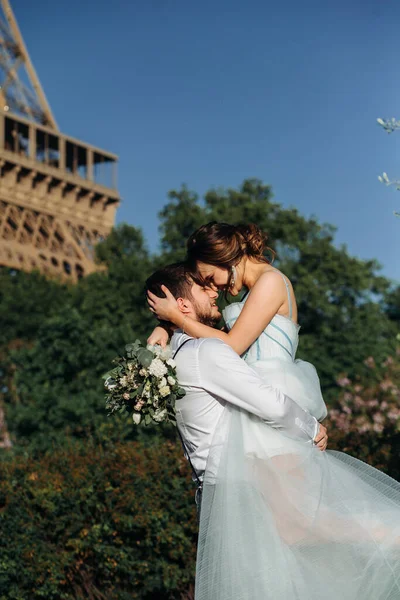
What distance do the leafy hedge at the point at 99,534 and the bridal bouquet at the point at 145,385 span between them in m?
2.75

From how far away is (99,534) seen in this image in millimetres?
5590

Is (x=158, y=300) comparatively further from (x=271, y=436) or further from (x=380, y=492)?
(x=380, y=492)

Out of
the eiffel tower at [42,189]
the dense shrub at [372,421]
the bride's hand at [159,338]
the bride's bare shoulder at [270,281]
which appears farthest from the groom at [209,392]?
the eiffel tower at [42,189]

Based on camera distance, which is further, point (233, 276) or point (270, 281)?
point (233, 276)

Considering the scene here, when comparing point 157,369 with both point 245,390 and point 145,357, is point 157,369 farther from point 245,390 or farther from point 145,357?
point 245,390

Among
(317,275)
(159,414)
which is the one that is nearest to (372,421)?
(317,275)

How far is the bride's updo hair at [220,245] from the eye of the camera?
322 centimetres

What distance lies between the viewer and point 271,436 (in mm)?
2895

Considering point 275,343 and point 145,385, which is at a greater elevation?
point 275,343

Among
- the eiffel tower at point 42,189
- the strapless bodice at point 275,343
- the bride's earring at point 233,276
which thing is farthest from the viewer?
the eiffel tower at point 42,189

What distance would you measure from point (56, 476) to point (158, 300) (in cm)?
325

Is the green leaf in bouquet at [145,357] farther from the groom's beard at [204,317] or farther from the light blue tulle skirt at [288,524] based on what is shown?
the light blue tulle skirt at [288,524]

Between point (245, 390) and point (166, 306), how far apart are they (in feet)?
1.82

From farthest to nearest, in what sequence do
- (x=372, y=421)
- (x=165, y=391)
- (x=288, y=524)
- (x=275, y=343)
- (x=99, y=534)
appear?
(x=372, y=421) → (x=99, y=534) → (x=275, y=343) → (x=165, y=391) → (x=288, y=524)
